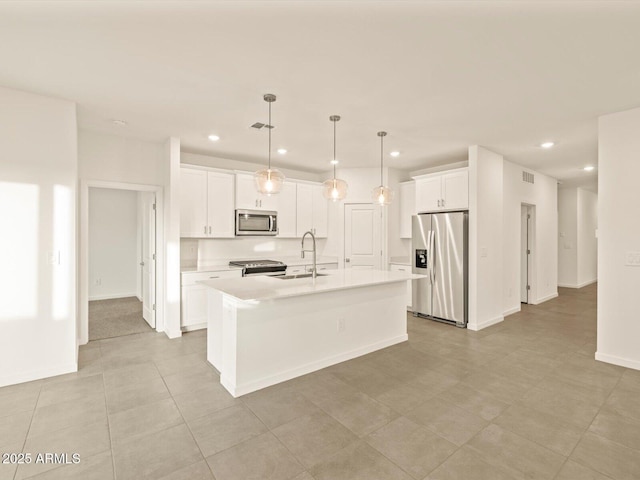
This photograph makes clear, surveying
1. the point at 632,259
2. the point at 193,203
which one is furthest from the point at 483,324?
the point at 193,203

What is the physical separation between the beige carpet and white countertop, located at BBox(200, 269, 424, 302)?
7.86 feet

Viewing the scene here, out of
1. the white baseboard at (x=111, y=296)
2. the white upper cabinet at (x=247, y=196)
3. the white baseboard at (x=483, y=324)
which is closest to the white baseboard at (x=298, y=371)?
the white baseboard at (x=483, y=324)

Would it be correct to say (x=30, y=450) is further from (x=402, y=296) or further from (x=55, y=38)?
(x=402, y=296)

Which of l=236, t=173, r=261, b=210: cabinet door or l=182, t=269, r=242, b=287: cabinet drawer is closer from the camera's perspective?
l=182, t=269, r=242, b=287: cabinet drawer

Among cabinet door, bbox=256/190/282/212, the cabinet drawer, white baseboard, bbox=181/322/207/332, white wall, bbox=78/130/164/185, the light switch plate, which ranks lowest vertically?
white baseboard, bbox=181/322/207/332

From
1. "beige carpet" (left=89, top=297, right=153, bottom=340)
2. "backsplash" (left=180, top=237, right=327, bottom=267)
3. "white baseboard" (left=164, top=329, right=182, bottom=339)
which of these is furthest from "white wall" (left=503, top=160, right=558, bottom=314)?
"beige carpet" (left=89, top=297, right=153, bottom=340)

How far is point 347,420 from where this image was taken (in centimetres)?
239

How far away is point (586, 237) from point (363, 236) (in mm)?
6795

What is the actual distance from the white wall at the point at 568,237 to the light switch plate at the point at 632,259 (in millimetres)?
5818

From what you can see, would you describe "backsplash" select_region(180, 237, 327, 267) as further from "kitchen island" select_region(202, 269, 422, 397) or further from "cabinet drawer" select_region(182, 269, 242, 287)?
"kitchen island" select_region(202, 269, 422, 397)

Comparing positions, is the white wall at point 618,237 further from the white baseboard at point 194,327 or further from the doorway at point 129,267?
the doorway at point 129,267

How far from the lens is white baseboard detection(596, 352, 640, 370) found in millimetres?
3301

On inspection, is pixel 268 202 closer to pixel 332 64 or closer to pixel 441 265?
pixel 441 265

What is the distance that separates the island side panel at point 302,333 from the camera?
2824mm
